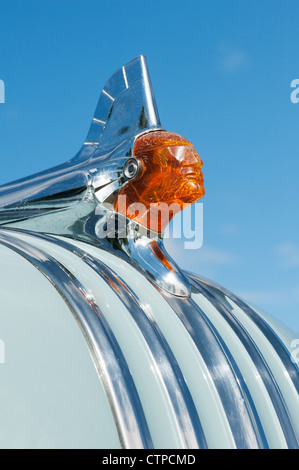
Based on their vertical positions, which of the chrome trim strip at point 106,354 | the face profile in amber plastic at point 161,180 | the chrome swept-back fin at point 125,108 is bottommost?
the chrome trim strip at point 106,354

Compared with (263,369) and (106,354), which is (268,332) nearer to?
(263,369)

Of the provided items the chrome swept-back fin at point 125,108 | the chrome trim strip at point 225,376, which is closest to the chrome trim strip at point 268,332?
the chrome trim strip at point 225,376

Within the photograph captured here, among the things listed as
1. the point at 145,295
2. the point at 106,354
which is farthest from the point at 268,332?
the point at 106,354

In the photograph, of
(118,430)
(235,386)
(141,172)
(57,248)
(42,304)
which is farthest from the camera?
(141,172)

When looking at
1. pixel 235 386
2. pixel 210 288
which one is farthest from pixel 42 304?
pixel 210 288

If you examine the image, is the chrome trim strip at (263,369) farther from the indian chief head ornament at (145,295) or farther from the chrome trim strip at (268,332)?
the chrome trim strip at (268,332)
